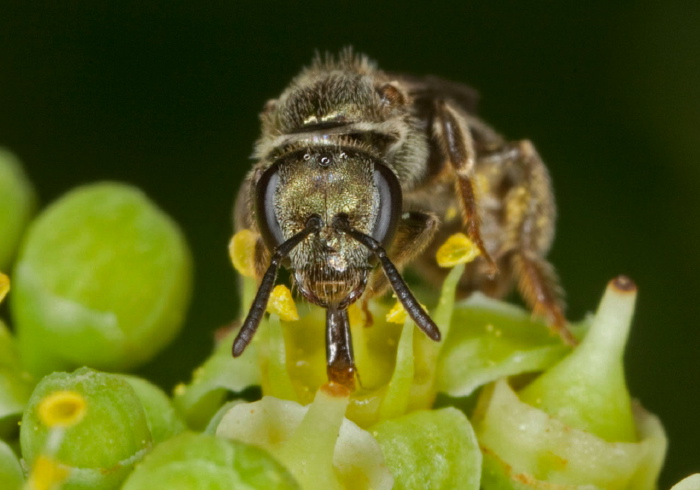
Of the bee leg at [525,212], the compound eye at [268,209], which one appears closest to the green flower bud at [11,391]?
the compound eye at [268,209]

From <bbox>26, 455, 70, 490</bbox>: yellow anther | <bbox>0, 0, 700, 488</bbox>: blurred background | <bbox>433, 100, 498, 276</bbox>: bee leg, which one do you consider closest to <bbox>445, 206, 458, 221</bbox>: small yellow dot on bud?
<bbox>433, 100, 498, 276</bbox>: bee leg

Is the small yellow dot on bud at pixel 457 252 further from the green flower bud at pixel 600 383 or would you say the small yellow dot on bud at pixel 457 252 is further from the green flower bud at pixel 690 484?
the green flower bud at pixel 690 484

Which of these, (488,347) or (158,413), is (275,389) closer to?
(158,413)

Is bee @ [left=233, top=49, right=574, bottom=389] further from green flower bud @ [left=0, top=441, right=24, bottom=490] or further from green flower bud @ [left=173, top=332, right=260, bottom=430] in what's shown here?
green flower bud @ [left=0, top=441, right=24, bottom=490]

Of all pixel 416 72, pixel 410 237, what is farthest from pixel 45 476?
pixel 416 72

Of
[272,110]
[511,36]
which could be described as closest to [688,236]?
[511,36]
